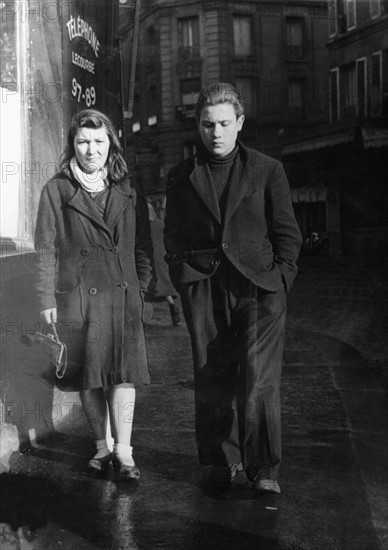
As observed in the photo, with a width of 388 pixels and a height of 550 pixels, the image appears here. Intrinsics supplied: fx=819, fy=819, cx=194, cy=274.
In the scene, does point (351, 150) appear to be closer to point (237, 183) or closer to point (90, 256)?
point (237, 183)

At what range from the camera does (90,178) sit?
2410 mm

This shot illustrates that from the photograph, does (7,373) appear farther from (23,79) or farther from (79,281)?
(23,79)

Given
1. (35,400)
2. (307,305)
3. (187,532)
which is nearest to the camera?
(187,532)

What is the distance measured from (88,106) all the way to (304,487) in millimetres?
1587

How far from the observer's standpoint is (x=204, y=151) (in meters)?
2.41

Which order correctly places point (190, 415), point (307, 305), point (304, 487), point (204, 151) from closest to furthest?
1. point (204, 151)
2. point (304, 487)
3. point (190, 415)
4. point (307, 305)

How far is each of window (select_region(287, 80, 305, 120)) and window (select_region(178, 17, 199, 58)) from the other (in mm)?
310

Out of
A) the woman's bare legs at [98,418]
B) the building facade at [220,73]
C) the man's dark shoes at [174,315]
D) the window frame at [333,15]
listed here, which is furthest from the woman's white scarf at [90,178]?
the man's dark shoes at [174,315]

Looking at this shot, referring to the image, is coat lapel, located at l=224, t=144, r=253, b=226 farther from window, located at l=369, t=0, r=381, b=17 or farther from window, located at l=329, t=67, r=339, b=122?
window, located at l=369, t=0, r=381, b=17

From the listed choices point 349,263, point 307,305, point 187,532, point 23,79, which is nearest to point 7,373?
point 187,532

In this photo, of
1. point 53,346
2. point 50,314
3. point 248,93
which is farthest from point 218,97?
point 53,346

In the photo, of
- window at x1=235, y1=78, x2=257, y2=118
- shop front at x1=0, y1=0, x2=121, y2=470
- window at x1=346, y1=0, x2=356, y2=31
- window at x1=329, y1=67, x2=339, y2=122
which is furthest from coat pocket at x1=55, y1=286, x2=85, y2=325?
window at x1=346, y1=0, x2=356, y2=31

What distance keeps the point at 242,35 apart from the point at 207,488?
1559 mm

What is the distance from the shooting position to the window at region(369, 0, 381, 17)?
124 inches
